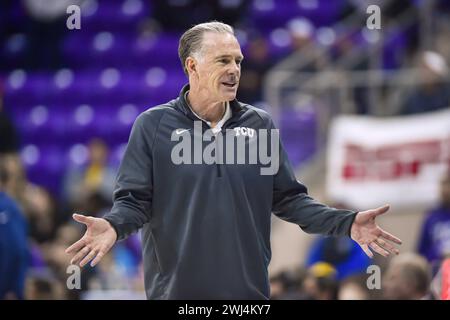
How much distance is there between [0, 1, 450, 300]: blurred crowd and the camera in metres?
5.98

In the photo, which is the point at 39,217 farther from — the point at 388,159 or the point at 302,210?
the point at 302,210

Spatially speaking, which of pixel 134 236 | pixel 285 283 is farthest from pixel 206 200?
pixel 134 236

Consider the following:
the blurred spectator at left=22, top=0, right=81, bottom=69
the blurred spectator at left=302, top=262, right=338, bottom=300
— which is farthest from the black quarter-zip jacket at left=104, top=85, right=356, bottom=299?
the blurred spectator at left=22, top=0, right=81, bottom=69

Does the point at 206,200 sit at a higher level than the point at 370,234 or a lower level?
higher

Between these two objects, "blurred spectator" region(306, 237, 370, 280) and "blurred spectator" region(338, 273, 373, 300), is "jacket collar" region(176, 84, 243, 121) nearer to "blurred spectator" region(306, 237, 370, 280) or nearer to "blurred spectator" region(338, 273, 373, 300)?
"blurred spectator" region(338, 273, 373, 300)

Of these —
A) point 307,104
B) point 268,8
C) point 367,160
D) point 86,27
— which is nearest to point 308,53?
point 307,104

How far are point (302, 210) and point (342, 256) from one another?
3.90 metres

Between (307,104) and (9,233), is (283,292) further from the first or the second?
(307,104)

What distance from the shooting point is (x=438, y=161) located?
863 cm

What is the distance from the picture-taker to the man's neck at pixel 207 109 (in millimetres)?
3814

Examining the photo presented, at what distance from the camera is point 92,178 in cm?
1061

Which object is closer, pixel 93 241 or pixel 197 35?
pixel 93 241

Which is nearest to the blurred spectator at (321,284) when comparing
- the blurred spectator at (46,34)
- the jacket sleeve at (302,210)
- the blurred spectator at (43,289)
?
the blurred spectator at (43,289)

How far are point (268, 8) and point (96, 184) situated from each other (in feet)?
11.0
